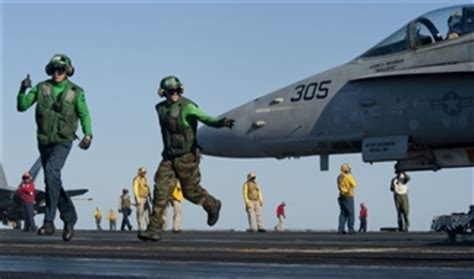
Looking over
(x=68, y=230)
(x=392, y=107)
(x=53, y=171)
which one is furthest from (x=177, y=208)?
(x=53, y=171)

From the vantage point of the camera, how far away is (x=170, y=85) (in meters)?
13.0

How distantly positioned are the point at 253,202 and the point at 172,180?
15333 millimetres

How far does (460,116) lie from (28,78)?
7.49 meters

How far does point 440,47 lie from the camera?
17.5m

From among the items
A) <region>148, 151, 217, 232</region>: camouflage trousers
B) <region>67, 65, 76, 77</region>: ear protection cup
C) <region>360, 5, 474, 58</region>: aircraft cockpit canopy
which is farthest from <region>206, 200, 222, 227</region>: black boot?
<region>360, 5, 474, 58</region>: aircraft cockpit canopy

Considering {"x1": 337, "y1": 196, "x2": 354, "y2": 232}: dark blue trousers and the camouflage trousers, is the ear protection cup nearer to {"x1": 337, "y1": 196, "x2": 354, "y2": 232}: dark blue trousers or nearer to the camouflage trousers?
the camouflage trousers

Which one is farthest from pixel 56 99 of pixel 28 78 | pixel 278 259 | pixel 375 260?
pixel 375 260

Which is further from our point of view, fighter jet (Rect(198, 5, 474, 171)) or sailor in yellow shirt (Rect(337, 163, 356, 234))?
sailor in yellow shirt (Rect(337, 163, 356, 234))

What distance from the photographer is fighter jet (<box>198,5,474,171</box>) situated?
56.0 ft

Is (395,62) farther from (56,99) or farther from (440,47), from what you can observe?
(56,99)

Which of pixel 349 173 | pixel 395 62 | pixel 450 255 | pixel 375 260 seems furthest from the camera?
pixel 349 173

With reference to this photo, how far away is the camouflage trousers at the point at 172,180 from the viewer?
13078 mm

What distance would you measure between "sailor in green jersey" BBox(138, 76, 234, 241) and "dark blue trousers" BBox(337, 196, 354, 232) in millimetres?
10935

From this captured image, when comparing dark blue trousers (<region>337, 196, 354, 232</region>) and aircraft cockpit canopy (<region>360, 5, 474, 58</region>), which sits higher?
aircraft cockpit canopy (<region>360, 5, 474, 58</region>)
